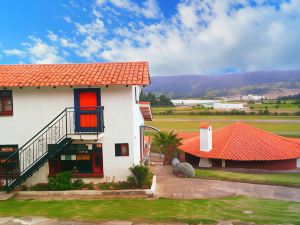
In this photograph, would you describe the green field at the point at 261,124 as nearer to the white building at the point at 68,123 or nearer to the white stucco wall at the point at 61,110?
the white stucco wall at the point at 61,110

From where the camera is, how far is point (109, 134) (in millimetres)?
17750

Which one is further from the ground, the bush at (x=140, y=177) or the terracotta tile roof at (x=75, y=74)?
the terracotta tile roof at (x=75, y=74)

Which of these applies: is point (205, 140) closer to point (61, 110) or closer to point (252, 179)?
point (252, 179)

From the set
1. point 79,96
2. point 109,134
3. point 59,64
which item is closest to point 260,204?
point 109,134

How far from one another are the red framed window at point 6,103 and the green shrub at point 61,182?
4.25 metres

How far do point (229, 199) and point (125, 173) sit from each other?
5274mm

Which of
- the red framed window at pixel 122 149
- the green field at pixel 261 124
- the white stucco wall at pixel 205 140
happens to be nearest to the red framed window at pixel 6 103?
the red framed window at pixel 122 149

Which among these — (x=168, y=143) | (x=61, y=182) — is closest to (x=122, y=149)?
(x=61, y=182)

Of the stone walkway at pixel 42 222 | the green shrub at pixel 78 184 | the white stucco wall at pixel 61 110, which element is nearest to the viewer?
the stone walkway at pixel 42 222

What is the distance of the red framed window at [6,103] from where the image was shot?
1816 centimetres

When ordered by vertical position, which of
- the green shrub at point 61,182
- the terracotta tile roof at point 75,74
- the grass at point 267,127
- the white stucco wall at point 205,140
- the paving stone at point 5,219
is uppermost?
the terracotta tile roof at point 75,74

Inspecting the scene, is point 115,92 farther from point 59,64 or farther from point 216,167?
point 216,167

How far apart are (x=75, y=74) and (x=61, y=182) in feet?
18.3

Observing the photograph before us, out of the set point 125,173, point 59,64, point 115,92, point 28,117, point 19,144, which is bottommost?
point 125,173
